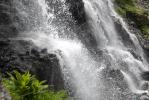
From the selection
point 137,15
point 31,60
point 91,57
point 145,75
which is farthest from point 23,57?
point 137,15

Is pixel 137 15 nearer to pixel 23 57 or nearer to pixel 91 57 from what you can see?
pixel 91 57

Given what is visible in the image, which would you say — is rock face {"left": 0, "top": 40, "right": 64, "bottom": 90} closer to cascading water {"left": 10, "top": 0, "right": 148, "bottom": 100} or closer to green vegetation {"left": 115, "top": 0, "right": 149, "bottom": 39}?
cascading water {"left": 10, "top": 0, "right": 148, "bottom": 100}

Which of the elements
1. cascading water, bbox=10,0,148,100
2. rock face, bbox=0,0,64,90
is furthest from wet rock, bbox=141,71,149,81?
rock face, bbox=0,0,64,90

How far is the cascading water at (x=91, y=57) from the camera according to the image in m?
14.3

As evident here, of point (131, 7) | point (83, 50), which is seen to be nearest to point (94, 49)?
point (83, 50)

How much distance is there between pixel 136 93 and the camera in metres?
16.0

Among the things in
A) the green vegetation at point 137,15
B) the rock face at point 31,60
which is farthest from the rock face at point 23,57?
the green vegetation at point 137,15

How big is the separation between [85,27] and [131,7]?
810 cm

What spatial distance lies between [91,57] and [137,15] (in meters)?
8.74

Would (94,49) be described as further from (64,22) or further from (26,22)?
(26,22)

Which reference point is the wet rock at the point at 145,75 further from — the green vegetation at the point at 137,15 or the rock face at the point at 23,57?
the rock face at the point at 23,57

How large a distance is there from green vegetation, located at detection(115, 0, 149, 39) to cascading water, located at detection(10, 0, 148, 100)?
126 inches

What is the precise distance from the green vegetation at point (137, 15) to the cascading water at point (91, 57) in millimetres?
3212

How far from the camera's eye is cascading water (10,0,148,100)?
14258 millimetres
